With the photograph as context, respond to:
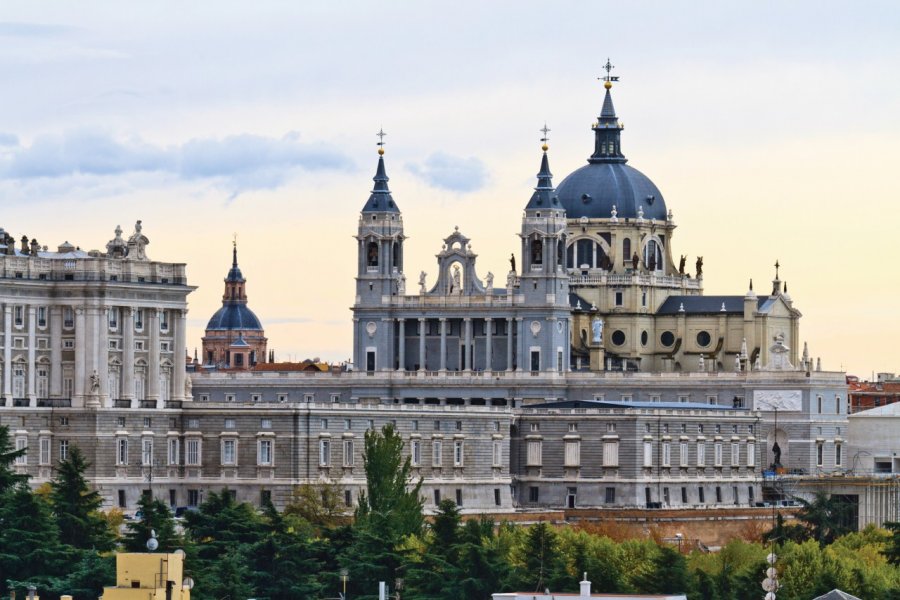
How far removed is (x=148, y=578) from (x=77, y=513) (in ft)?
137

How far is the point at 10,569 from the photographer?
14500 cm

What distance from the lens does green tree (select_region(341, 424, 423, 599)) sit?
150 m

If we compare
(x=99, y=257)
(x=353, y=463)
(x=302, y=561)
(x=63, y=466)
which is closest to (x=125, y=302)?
(x=99, y=257)

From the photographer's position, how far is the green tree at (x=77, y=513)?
153 meters

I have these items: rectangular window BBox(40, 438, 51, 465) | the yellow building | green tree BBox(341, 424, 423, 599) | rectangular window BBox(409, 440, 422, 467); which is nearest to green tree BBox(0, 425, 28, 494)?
green tree BBox(341, 424, 423, 599)

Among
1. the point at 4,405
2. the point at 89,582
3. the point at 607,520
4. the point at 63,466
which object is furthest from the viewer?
the point at 607,520

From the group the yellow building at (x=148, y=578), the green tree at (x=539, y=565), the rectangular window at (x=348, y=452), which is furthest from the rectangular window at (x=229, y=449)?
the yellow building at (x=148, y=578)

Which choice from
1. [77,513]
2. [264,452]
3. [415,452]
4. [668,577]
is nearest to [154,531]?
[77,513]

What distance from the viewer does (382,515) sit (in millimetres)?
162250

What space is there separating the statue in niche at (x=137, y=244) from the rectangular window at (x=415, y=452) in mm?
17201

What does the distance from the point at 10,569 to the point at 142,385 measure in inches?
1725

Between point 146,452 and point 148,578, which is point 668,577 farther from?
point 146,452

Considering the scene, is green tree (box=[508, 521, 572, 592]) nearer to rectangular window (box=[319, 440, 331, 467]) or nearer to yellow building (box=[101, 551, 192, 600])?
yellow building (box=[101, 551, 192, 600])

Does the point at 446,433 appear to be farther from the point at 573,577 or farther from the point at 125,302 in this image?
the point at 573,577
